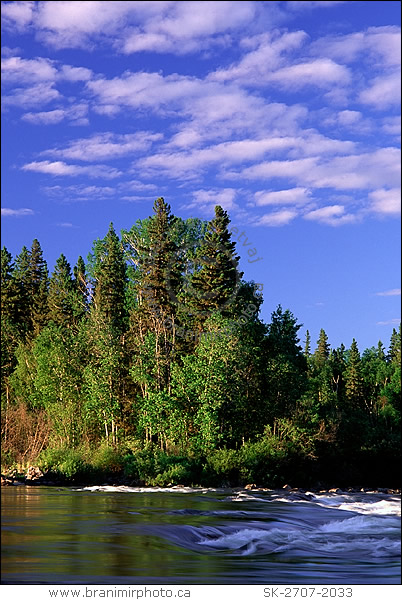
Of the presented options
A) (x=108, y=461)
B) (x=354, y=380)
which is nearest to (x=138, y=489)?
(x=108, y=461)

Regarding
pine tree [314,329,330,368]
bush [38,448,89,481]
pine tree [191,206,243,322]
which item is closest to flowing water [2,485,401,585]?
bush [38,448,89,481]

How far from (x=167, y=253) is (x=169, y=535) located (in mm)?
36565

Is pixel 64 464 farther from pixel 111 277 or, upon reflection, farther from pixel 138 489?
pixel 111 277

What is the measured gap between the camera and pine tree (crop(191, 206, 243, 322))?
50.9m

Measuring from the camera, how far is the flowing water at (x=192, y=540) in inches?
520

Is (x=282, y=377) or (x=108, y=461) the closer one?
(x=108, y=461)

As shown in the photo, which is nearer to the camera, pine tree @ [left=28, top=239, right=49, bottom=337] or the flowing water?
the flowing water

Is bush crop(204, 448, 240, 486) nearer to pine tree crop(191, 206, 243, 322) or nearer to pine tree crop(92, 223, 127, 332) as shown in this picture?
pine tree crop(191, 206, 243, 322)

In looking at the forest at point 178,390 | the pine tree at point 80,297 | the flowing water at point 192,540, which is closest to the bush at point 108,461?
the forest at point 178,390

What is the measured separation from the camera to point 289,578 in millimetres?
14031

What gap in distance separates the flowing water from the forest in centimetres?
1095

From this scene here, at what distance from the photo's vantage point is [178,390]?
46562 millimetres

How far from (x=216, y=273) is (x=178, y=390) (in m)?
9.90
